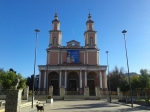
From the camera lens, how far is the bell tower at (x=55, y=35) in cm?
4918

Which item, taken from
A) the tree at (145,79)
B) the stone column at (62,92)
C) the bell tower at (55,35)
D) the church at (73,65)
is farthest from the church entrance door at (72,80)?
the tree at (145,79)

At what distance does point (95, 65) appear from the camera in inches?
1836

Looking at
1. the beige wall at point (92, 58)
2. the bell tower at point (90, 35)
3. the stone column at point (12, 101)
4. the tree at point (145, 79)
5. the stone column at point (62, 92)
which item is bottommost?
the stone column at point (62, 92)

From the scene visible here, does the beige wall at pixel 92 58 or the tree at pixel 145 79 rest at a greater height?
the beige wall at pixel 92 58

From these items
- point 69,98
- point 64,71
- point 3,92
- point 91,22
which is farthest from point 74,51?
point 3,92

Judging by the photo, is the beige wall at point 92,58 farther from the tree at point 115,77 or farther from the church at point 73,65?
the tree at point 115,77

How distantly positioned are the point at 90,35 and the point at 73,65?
11867 millimetres

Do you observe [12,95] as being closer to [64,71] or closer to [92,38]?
[64,71]

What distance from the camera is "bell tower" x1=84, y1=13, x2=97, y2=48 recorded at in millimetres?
49744

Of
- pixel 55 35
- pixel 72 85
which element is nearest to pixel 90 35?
pixel 55 35

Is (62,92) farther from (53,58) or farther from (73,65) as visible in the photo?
(53,58)

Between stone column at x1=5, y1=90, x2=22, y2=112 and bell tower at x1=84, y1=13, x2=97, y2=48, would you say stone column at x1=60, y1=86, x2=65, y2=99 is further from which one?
stone column at x1=5, y1=90, x2=22, y2=112

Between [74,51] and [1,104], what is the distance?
30.7m

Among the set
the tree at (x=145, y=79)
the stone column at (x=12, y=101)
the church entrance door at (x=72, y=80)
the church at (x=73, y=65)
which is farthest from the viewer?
the church entrance door at (x=72, y=80)
